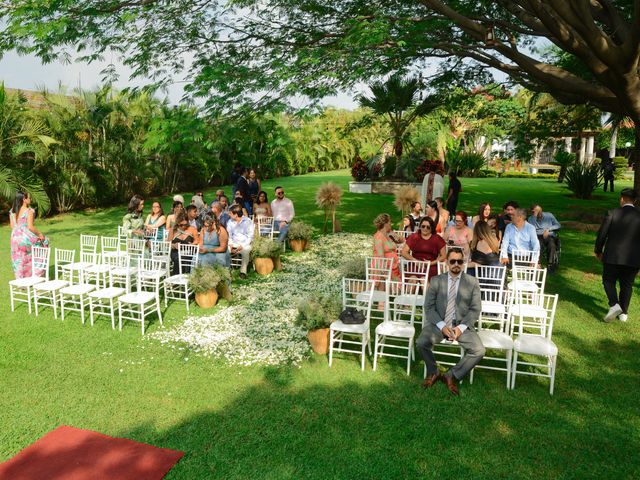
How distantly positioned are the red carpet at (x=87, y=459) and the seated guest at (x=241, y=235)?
559 cm

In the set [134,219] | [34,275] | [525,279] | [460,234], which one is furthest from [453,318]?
[134,219]

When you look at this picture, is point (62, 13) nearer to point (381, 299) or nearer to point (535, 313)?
point (381, 299)

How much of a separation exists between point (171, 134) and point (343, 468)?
727cm

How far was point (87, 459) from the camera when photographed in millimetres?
4164

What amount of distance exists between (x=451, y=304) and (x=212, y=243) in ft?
15.2

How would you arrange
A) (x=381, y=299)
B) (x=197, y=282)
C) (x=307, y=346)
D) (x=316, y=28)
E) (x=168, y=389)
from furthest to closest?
(x=316, y=28) < (x=197, y=282) < (x=381, y=299) < (x=307, y=346) < (x=168, y=389)

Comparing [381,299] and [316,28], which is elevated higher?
[316,28]

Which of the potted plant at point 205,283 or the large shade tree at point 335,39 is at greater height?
the large shade tree at point 335,39

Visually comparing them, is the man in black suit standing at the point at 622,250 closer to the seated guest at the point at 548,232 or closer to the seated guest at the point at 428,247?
the seated guest at the point at 428,247

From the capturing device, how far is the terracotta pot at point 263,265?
10.1m

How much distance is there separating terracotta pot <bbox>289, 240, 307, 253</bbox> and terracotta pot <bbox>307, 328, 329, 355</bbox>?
600 centimetres

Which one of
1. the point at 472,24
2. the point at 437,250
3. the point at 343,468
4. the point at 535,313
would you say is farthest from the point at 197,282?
the point at 472,24

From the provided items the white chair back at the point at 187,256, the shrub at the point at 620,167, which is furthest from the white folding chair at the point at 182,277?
the shrub at the point at 620,167

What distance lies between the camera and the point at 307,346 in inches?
255
